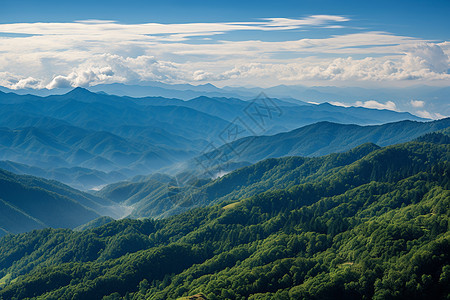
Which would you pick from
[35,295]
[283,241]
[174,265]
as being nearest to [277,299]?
[283,241]

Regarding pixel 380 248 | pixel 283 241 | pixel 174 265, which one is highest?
pixel 380 248

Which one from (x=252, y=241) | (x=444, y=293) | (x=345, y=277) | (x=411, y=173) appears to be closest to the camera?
(x=444, y=293)

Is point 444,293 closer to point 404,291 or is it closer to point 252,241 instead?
point 404,291

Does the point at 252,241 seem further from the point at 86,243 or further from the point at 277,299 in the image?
the point at 86,243

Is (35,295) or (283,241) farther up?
(283,241)

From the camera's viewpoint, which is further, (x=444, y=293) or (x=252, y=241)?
(x=252, y=241)

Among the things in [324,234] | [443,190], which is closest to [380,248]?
[324,234]

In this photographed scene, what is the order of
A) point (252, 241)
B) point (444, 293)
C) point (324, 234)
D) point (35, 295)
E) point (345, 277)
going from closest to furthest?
point (444, 293) → point (345, 277) → point (324, 234) → point (35, 295) → point (252, 241)
